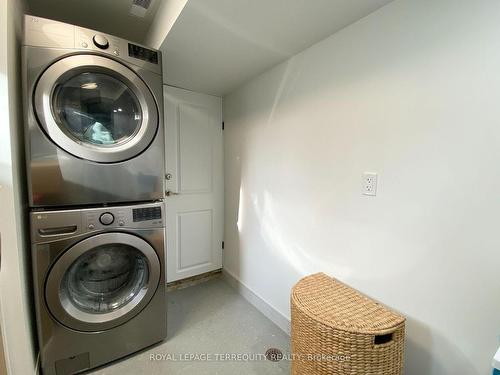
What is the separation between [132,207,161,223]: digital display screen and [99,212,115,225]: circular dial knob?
0.11 meters

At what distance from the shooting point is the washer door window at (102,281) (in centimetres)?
120

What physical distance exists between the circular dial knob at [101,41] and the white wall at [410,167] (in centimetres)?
110

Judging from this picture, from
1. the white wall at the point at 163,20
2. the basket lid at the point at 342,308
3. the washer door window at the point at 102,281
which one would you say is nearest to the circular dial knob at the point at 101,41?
the white wall at the point at 163,20

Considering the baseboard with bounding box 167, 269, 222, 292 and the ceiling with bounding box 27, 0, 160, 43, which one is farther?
the baseboard with bounding box 167, 269, 222, 292

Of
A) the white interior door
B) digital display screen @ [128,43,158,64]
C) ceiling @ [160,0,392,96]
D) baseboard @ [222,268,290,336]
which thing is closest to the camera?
ceiling @ [160,0,392,96]

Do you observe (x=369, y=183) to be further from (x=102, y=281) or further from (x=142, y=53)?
(x=102, y=281)

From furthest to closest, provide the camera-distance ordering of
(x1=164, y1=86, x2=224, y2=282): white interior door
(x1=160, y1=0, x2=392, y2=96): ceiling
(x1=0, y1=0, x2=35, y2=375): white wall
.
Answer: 1. (x1=164, y1=86, x2=224, y2=282): white interior door
2. (x1=160, y1=0, x2=392, y2=96): ceiling
3. (x1=0, y1=0, x2=35, y2=375): white wall

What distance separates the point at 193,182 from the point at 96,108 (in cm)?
108

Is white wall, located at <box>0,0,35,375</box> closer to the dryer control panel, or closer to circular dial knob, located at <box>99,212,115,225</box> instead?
the dryer control panel

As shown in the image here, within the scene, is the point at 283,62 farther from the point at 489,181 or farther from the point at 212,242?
the point at 212,242

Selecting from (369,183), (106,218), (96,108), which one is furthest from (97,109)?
(369,183)

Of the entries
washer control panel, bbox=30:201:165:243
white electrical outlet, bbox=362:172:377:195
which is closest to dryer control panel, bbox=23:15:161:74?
washer control panel, bbox=30:201:165:243

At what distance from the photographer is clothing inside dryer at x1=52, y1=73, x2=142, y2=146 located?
1.23m

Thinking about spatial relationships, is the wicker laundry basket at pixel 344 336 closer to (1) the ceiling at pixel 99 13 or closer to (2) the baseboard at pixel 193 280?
(2) the baseboard at pixel 193 280
